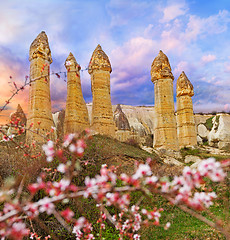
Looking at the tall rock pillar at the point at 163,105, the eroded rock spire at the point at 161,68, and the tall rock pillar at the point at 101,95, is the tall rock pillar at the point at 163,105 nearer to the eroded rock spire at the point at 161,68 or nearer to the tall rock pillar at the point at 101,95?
the eroded rock spire at the point at 161,68

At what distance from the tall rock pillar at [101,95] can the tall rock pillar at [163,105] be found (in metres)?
3.37

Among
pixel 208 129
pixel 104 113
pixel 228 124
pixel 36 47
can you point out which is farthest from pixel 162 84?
pixel 208 129

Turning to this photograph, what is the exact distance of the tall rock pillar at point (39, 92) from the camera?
10266 millimetres

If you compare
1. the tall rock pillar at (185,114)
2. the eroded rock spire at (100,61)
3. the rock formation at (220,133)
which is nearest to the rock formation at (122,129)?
the tall rock pillar at (185,114)

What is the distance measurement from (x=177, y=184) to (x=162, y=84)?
46.3 ft

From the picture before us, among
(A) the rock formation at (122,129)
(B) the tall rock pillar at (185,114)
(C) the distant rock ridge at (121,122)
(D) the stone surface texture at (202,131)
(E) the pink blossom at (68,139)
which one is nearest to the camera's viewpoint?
(E) the pink blossom at (68,139)

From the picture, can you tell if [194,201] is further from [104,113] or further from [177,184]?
[104,113]

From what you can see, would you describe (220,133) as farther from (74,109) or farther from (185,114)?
(74,109)

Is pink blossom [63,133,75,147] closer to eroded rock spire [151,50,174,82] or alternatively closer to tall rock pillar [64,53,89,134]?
tall rock pillar [64,53,89,134]

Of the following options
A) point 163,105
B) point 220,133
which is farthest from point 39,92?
point 220,133

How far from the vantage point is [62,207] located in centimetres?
414

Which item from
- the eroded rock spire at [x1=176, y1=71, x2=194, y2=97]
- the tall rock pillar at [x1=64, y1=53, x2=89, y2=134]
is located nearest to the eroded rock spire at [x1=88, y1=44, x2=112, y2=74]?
the tall rock pillar at [x1=64, y1=53, x2=89, y2=134]

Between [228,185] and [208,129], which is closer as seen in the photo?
[228,185]

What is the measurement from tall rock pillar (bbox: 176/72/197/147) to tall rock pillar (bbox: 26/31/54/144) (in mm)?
11865
